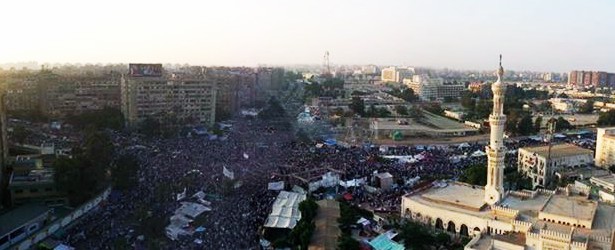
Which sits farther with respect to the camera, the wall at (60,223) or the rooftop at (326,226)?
the wall at (60,223)

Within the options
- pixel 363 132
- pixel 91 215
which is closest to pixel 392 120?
pixel 363 132

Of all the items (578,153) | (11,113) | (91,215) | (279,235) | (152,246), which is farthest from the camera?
(11,113)

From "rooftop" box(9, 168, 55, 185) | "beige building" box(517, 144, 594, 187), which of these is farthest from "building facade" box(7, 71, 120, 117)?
"beige building" box(517, 144, 594, 187)

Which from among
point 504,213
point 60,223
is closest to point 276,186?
point 60,223

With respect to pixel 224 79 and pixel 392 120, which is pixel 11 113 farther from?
pixel 392 120

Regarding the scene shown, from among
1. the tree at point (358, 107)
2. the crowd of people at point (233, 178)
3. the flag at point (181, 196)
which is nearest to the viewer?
the crowd of people at point (233, 178)

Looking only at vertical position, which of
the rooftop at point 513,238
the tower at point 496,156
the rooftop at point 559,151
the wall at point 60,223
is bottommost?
the wall at point 60,223

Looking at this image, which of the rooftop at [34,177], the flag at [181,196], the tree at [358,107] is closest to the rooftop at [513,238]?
the flag at [181,196]

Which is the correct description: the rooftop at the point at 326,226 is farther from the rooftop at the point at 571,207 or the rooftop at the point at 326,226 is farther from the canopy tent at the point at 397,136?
the canopy tent at the point at 397,136
